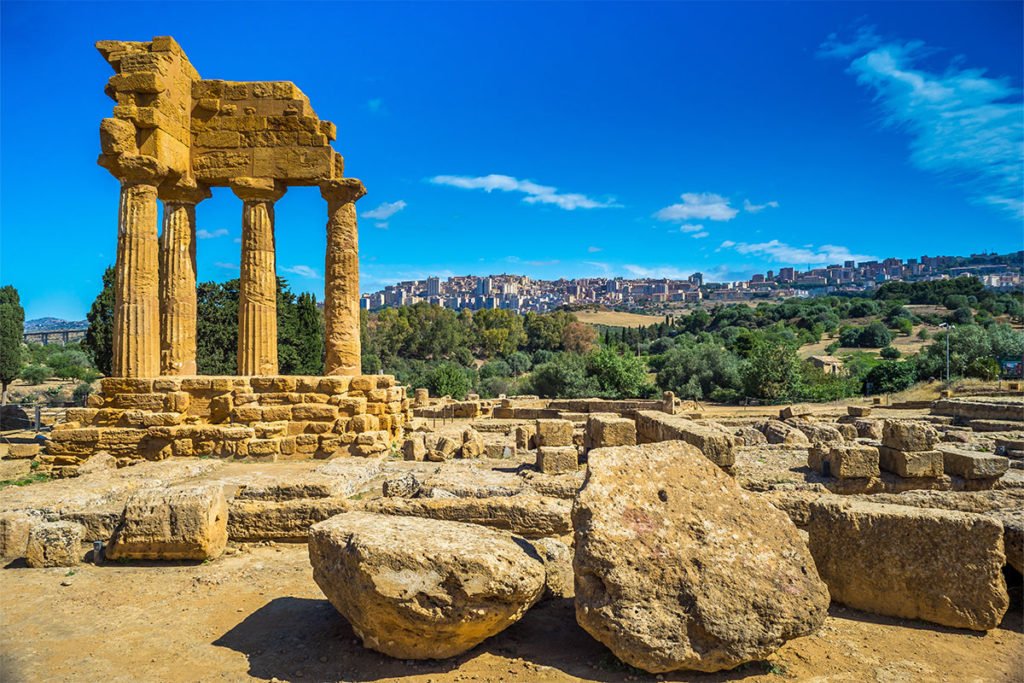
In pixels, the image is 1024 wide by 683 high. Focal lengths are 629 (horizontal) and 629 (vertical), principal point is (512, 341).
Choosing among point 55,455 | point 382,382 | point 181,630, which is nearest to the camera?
point 181,630

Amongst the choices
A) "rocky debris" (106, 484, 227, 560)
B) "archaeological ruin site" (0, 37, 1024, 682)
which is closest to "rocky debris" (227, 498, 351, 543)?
"archaeological ruin site" (0, 37, 1024, 682)

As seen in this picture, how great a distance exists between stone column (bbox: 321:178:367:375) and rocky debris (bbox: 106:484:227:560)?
8.37 m

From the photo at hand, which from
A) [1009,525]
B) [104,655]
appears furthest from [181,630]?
[1009,525]

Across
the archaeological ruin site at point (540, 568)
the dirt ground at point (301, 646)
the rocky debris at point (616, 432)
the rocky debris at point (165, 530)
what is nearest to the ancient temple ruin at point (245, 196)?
the archaeological ruin site at point (540, 568)

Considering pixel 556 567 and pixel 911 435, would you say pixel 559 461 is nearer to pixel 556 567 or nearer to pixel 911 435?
pixel 556 567

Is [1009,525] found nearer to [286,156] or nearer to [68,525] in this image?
[68,525]

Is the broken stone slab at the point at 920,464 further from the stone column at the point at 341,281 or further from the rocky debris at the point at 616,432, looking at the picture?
the stone column at the point at 341,281

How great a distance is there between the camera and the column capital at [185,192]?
13.6 meters

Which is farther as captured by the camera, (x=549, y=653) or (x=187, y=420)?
(x=187, y=420)

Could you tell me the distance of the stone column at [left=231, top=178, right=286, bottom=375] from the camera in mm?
13875

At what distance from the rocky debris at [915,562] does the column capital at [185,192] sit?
13.8 metres

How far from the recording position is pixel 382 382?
45.4 ft

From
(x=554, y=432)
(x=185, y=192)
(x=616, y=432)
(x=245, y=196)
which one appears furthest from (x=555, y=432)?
(x=185, y=192)

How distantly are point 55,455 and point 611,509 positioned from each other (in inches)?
465
